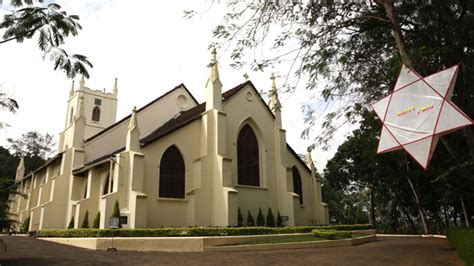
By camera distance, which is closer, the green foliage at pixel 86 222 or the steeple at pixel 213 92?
the green foliage at pixel 86 222

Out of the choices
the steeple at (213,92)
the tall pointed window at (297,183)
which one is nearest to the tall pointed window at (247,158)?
the steeple at (213,92)

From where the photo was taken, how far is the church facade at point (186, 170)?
19812mm

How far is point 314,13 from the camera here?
430 inches

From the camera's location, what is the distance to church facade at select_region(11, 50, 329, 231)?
1981 cm

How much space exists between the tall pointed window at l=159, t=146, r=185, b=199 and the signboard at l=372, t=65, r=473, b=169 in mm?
15108

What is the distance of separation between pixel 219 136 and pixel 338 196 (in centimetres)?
4059

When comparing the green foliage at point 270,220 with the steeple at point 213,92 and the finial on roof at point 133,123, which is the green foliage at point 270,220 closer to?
the steeple at point 213,92

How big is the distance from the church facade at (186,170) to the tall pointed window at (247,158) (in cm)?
7

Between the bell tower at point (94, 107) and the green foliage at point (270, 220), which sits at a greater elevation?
the bell tower at point (94, 107)

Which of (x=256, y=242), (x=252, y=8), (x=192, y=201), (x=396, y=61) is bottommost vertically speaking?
(x=256, y=242)

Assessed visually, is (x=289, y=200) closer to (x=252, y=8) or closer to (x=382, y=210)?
(x=252, y=8)

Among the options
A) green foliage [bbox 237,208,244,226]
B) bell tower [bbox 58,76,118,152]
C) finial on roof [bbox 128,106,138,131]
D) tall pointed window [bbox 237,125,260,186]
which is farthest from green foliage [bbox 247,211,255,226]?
bell tower [bbox 58,76,118,152]

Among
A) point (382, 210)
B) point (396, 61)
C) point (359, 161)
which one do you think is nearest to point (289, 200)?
point (359, 161)

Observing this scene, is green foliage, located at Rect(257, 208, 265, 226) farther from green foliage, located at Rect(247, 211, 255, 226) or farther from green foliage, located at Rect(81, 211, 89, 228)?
green foliage, located at Rect(81, 211, 89, 228)
